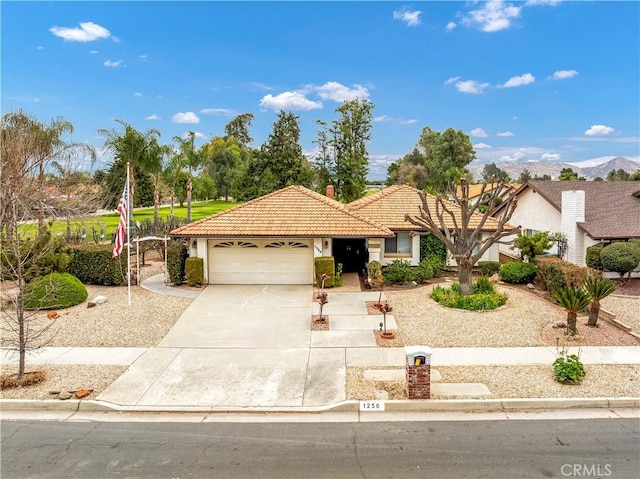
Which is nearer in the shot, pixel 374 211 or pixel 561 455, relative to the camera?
pixel 561 455

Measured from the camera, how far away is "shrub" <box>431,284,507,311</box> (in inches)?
571

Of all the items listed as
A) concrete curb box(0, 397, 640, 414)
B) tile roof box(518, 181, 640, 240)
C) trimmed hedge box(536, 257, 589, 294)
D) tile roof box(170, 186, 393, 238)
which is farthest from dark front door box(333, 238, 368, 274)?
concrete curb box(0, 397, 640, 414)

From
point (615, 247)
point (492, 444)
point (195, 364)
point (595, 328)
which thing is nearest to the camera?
point (492, 444)

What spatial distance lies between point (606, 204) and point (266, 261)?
16.8m

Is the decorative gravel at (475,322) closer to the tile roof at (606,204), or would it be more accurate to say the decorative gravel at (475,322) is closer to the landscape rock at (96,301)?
the tile roof at (606,204)

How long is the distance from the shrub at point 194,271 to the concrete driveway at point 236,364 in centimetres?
281

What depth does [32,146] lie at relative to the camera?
85.8 ft

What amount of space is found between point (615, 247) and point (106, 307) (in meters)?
18.9

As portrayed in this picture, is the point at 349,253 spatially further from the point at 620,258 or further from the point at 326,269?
the point at 620,258

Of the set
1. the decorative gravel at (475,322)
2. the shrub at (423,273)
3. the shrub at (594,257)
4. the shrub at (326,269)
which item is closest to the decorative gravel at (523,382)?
the decorative gravel at (475,322)

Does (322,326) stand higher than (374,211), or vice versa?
(374,211)

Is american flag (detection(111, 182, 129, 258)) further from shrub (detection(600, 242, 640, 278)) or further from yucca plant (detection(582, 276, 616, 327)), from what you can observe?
shrub (detection(600, 242, 640, 278))

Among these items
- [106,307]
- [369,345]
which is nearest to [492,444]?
[369,345]

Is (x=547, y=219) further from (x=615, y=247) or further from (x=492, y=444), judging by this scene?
(x=492, y=444)
